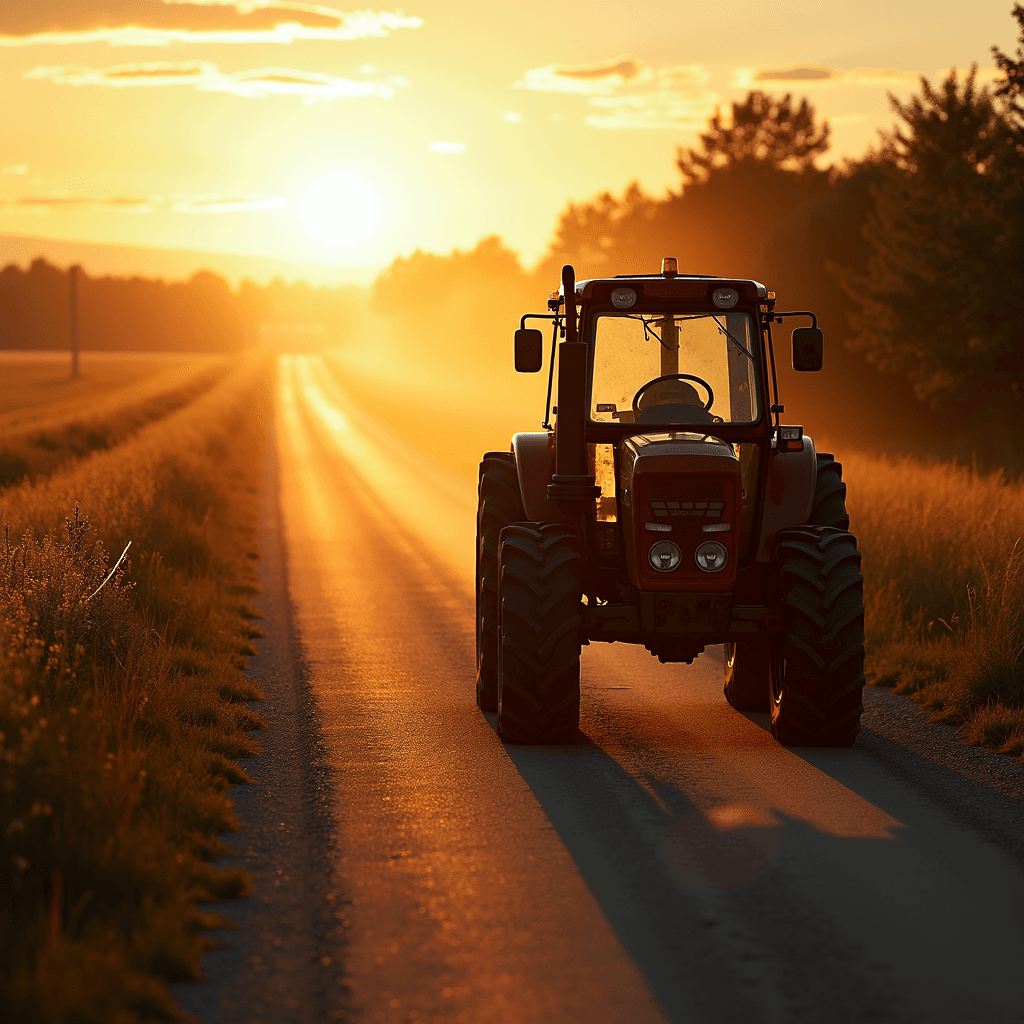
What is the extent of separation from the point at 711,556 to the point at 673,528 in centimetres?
29

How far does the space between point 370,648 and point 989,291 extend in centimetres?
1904

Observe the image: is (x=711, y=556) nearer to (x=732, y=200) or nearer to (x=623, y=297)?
(x=623, y=297)

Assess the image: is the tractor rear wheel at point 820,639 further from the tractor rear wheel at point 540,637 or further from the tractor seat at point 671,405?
the tractor rear wheel at point 540,637

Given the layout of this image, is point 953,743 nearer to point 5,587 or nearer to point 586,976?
point 586,976

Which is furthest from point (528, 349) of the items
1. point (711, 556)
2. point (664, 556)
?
point (711, 556)

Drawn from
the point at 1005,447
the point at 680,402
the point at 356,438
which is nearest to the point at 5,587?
the point at 680,402

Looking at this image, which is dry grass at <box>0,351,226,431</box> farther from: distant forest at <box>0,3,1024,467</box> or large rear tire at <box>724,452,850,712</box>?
large rear tire at <box>724,452,850,712</box>

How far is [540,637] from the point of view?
25.1 feet

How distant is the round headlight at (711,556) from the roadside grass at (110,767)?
295 centimetres

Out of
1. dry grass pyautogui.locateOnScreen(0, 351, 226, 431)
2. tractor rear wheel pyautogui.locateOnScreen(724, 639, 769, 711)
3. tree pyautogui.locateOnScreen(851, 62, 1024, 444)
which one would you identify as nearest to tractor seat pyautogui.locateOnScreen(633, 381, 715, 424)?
tractor rear wheel pyautogui.locateOnScreen(724, 639, 769, 711)

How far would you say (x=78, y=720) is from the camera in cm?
630

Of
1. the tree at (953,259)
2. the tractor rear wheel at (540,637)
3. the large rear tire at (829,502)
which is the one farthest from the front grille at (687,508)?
the tree at (953,259)

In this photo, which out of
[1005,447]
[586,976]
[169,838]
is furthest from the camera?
[1005,447]

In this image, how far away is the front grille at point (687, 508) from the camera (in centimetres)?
765
